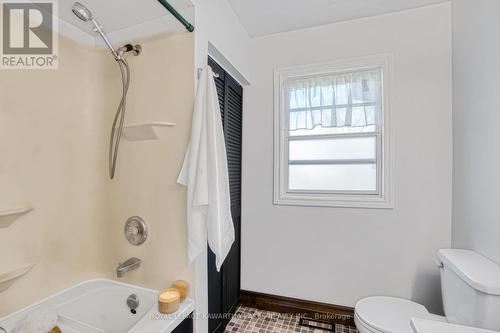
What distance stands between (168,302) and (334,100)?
1.83 m

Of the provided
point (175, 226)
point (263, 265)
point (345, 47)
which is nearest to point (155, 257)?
point (175, 226)

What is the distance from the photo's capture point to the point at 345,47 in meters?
1.92

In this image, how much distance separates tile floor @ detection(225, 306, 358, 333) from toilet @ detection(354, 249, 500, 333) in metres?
0.56

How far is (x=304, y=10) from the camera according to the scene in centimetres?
180

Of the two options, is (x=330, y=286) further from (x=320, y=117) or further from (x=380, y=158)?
(x=320, y=117)

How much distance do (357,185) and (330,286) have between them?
0.86 m

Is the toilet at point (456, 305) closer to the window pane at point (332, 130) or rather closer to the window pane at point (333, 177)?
the window pane at point (333, 177)

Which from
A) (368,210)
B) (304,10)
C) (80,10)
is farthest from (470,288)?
(80,10)

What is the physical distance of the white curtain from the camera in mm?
1879

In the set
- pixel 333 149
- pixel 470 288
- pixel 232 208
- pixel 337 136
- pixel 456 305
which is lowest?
pixel 456 305

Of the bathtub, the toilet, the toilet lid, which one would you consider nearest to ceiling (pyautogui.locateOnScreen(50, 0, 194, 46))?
the bathtub

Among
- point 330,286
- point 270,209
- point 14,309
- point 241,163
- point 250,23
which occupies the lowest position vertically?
point 330,286

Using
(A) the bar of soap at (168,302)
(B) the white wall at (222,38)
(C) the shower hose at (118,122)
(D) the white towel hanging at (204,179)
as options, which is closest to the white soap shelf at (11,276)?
(C) the shower hose at (118,122)

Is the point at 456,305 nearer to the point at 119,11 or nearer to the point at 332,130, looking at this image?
the point at 332,130
